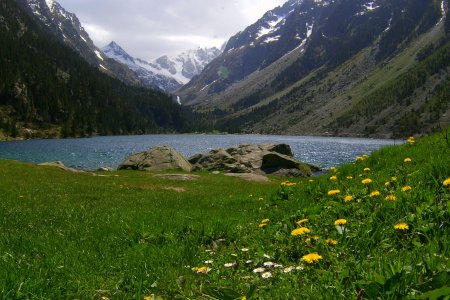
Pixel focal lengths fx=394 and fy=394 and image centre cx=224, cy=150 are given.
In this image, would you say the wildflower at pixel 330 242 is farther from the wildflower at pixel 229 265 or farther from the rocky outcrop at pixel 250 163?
the rocky outcrop at pixel 250 163

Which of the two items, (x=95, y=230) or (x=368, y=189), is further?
(x=95, y=230)

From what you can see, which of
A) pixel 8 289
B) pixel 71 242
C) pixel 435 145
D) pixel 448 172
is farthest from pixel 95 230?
pixel 435 145

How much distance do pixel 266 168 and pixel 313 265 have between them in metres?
63.5

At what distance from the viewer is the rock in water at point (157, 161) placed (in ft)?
202

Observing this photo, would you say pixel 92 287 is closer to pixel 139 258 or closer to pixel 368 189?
pixel 139 258

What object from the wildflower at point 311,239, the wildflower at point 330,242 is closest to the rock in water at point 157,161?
the wildflower at point 311,239

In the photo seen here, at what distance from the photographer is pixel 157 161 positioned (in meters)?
63.3

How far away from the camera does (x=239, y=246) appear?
25.5 ft

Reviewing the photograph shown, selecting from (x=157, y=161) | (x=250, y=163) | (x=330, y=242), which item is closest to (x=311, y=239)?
(x=330, y=242)

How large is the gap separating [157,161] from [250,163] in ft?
52.1

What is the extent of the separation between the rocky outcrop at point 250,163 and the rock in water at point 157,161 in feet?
10.1

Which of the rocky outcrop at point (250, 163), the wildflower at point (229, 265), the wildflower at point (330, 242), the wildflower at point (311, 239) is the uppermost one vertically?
the wildflower at point (330, 242)

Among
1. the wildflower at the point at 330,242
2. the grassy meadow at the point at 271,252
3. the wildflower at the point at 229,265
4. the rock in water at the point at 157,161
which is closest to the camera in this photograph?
the grassy meadow at the point at 271,252

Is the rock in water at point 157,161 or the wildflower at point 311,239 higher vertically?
the wildflower at point 311,239
